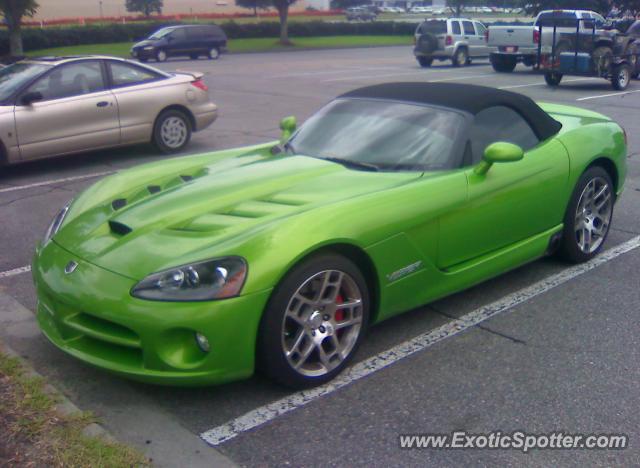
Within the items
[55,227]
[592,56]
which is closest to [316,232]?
[55,227]

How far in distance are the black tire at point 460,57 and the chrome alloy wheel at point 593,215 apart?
76.1 ft

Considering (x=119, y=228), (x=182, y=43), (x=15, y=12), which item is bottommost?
(x=182, y=43)

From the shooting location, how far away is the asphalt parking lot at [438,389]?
345 centimetres

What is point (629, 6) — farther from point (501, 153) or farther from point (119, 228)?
point (119, 228)

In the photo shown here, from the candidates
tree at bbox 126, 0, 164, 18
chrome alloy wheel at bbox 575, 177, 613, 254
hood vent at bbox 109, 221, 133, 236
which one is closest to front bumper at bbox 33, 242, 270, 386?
hood vent at bbox 109, 221, 133, 236

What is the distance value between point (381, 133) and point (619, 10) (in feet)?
126

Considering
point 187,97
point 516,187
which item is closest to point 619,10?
point 187,97

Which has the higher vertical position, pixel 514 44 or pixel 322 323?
pixel 514 44

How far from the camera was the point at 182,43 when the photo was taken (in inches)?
1388

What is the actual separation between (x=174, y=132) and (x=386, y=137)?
6150 millimetres

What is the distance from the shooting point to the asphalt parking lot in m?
3.45

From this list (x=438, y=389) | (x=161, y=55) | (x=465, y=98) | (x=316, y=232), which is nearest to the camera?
(x=316, y=232)

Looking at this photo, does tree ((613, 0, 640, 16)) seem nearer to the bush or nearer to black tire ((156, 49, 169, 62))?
the bush

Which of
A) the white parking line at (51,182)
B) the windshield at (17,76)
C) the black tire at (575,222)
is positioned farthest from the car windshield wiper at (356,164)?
the windshield at (17,76)
